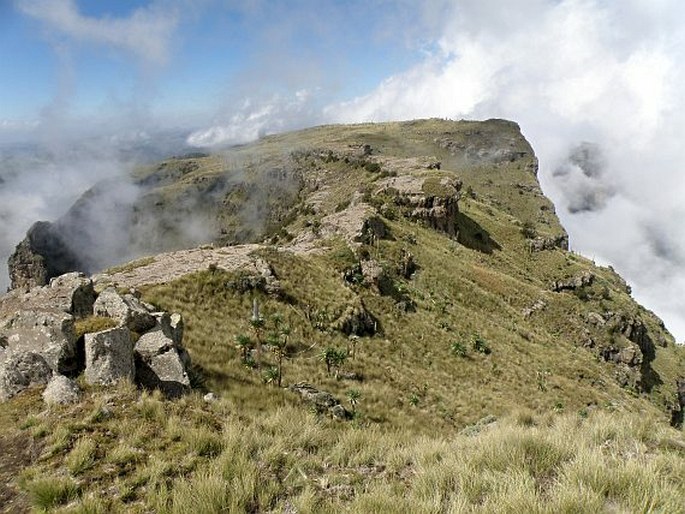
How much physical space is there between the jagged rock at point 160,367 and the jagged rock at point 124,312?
778 mm

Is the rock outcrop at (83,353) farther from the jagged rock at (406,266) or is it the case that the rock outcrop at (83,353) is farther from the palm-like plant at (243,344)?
the jagged rock at (406,266)

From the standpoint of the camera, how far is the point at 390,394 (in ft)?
81.8

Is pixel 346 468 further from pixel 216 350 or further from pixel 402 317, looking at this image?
pixel 402 317

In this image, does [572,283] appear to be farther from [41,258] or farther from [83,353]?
[41,258]

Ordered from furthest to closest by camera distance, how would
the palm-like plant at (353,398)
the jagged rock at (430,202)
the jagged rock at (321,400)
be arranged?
the jagged rock at (430,202)
the palm-like plant at (353,398)
the jagged rock at (321,400)

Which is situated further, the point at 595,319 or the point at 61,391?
the point at 595,319

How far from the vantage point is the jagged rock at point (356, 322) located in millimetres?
31661

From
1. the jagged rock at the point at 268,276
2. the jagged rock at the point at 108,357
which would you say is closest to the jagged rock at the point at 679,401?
the jagged rock at the point at 268,276

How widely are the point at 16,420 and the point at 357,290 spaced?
98.7 ft

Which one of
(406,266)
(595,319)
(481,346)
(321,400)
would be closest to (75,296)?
(321,400)

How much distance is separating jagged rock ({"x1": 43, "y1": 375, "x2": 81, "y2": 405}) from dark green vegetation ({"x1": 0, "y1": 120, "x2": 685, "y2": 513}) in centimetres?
34

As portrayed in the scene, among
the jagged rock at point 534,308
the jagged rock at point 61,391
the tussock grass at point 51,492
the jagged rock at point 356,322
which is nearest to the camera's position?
the tussock grass at point 51,492

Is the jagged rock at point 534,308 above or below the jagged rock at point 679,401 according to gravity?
above

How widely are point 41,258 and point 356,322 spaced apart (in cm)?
12635
